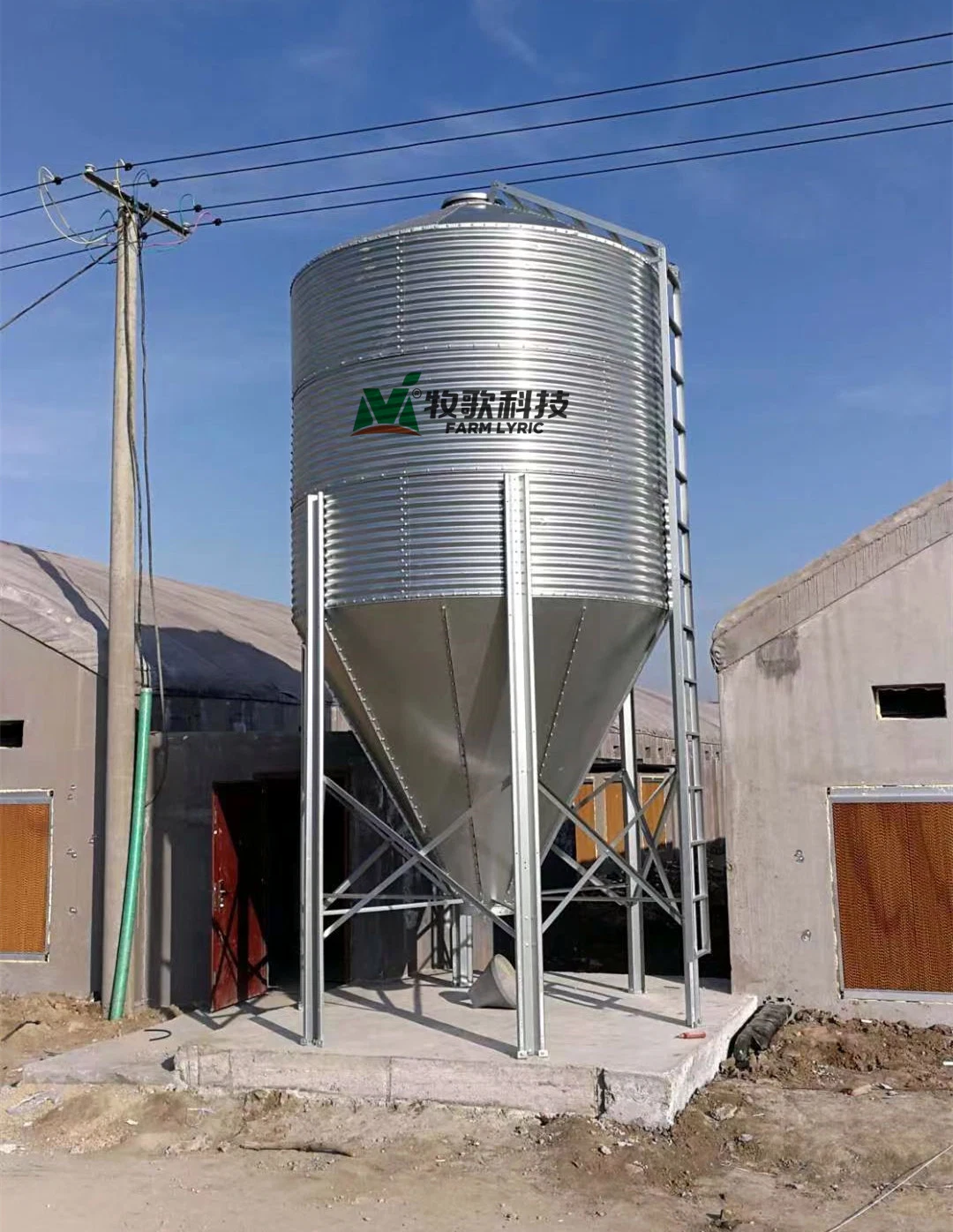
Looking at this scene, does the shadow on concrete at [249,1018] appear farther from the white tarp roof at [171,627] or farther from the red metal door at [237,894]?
the white tarp roof at [171,627]

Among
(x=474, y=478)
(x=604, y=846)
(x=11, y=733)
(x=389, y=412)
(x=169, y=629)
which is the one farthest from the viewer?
(x=169, y=629)

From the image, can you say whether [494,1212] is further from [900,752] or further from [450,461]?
[900,752]

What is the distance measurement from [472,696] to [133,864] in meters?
4.56

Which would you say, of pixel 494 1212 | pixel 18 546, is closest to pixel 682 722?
pixel 494 1212

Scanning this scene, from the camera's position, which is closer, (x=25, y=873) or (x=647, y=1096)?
(x=647, y=1096)

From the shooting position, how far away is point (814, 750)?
37.4ft

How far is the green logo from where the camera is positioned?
31.1ft

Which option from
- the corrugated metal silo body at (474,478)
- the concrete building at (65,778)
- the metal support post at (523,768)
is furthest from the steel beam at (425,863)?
the concrete building at (65,778)

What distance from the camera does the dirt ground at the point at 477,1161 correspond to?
700cm

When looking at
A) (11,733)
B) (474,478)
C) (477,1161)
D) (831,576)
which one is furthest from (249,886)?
(831,576)

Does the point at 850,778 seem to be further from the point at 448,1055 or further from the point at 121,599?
the point at 121,599

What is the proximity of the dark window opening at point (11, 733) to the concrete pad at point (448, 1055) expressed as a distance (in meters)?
3.86

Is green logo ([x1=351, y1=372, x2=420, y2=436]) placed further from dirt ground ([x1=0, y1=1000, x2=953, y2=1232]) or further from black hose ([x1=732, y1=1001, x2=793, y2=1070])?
black hose ([x1=732, y1=1001, x2=793, y2=1070])

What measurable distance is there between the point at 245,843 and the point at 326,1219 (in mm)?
6401
